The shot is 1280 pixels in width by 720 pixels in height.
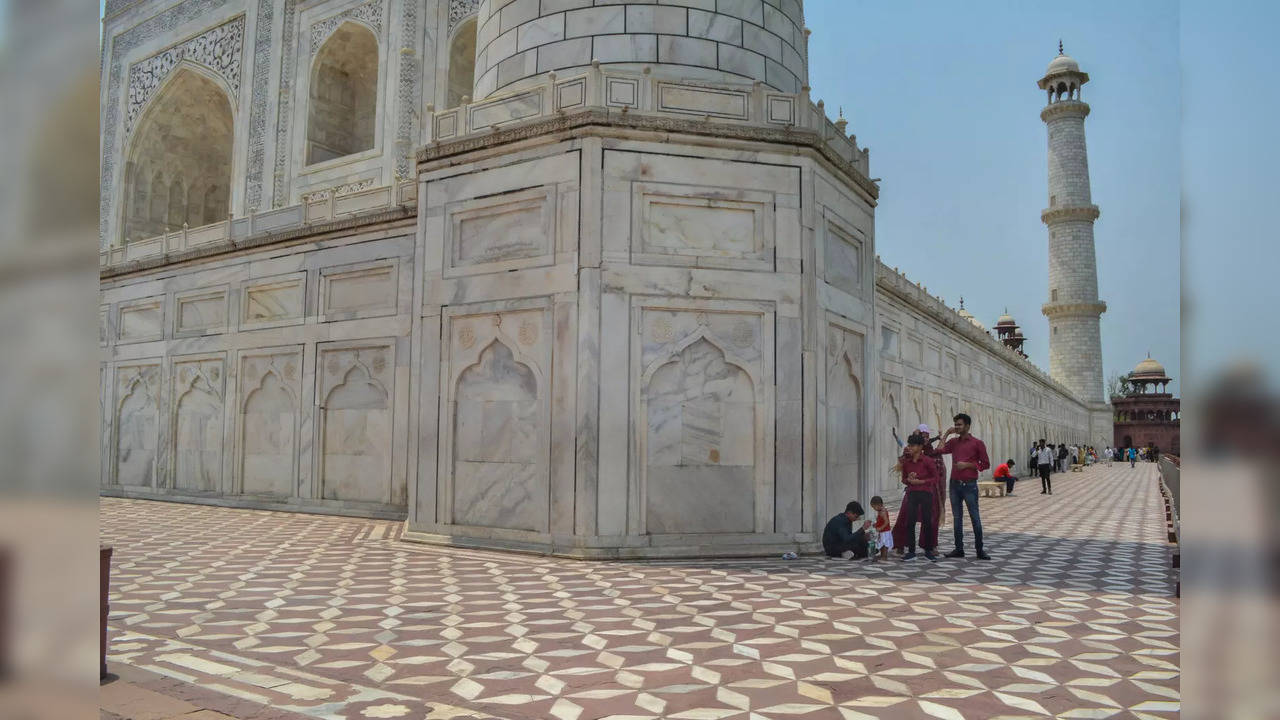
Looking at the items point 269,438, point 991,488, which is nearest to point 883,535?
point 269,438

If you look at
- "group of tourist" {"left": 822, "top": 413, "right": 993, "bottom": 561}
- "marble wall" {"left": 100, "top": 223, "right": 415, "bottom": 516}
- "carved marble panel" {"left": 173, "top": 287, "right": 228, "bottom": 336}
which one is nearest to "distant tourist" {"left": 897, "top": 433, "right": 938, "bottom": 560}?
"group of tourist" {"left": 822, "top": 413, "right": 993, "bottom": 561}

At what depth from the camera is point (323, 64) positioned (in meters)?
18.1

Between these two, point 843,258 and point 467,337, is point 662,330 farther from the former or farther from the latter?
point 843,258

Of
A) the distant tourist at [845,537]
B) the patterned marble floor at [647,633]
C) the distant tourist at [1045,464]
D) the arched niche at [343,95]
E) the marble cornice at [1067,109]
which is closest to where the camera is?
the patterned marble floor at [647,633]

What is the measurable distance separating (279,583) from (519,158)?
389 cm

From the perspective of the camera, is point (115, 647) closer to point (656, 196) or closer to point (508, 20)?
point (656, 196)

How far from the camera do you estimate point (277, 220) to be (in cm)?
1080

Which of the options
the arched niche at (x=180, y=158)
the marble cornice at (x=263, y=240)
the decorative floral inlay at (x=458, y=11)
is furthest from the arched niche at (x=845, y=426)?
the arched niche at (x=180, y=158)

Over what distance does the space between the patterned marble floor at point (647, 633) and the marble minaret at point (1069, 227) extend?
33316mm

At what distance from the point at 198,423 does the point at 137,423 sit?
1.53 meters

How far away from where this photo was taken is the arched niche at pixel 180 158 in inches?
792

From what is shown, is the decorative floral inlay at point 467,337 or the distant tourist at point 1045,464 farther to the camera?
the distant tourist at point 1045,464

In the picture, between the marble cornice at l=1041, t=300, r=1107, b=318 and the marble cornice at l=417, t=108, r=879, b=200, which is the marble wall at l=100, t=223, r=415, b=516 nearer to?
the marble cornice at l=417, t=108, r=879, b=200

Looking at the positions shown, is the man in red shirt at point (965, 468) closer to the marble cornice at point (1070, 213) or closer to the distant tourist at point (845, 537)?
the distant tourist at point (845, 537)
